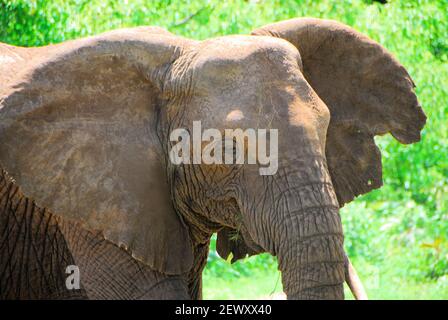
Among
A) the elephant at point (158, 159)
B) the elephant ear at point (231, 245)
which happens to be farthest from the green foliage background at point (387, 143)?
the elephant at point (158, 159)

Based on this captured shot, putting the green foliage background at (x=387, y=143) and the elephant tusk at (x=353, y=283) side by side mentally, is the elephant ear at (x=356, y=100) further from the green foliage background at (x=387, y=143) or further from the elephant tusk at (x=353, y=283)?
the green foliage background at (x=387, y=143)

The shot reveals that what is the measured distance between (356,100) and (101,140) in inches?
56.2

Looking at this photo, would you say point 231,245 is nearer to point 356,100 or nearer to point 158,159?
point 158,159

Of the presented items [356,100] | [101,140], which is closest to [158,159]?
[101,140]

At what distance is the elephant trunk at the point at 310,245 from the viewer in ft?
16.4

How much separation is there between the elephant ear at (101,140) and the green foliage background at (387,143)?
3.76 m

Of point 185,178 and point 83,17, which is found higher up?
point 185,178

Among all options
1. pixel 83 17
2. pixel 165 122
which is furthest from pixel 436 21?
pixel 165 122

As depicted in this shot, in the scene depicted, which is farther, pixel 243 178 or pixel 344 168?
pixel 344 168

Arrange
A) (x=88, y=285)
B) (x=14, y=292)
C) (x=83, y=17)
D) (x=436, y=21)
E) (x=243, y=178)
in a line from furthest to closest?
(x=436, y=21) < (x=83, y=17) < (x=14, y=292) < (x=88, y=285) < (x=243, y=178)

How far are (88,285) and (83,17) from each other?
4.21 m

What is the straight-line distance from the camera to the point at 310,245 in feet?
16.4

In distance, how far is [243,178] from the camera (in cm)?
530
